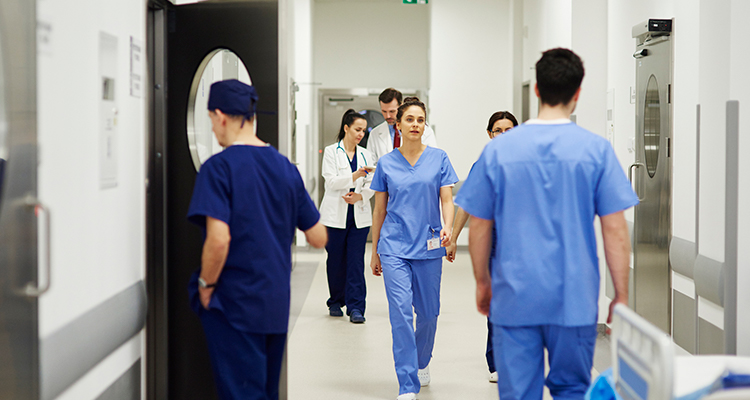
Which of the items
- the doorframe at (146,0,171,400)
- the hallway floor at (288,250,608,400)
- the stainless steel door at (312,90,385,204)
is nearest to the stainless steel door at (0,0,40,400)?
the doorframe at (146,0,171,400)

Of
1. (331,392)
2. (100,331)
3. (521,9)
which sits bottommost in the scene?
(331,392)

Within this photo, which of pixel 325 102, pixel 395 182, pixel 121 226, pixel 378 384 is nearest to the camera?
pixel 121 226

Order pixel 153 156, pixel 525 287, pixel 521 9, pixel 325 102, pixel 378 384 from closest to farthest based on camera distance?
pixel 525 287 < pixel 153 156 < pixel 378 384 < pixel 521 9 < pixel 325 102

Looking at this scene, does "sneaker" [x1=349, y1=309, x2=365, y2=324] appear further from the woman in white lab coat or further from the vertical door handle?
the vertical door handle

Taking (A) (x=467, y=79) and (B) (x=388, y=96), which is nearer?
(B) (x=388, y=96)

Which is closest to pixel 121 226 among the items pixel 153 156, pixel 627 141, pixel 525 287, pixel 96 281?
pixel 96 281

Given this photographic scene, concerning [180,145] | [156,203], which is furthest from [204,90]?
[156,203]

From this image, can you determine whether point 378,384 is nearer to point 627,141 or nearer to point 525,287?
point 525,287

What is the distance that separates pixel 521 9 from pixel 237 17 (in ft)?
20.8

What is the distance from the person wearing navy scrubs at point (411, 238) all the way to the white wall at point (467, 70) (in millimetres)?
5359

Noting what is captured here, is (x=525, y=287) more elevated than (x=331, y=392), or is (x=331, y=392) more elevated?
(x=525, y=287)

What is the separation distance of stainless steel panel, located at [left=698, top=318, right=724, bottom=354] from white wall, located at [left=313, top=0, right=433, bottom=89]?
759 centimetres

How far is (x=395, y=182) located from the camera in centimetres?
351

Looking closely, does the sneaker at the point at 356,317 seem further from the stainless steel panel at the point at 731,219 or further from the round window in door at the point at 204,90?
the stainless steel panel at the point at 731,219
